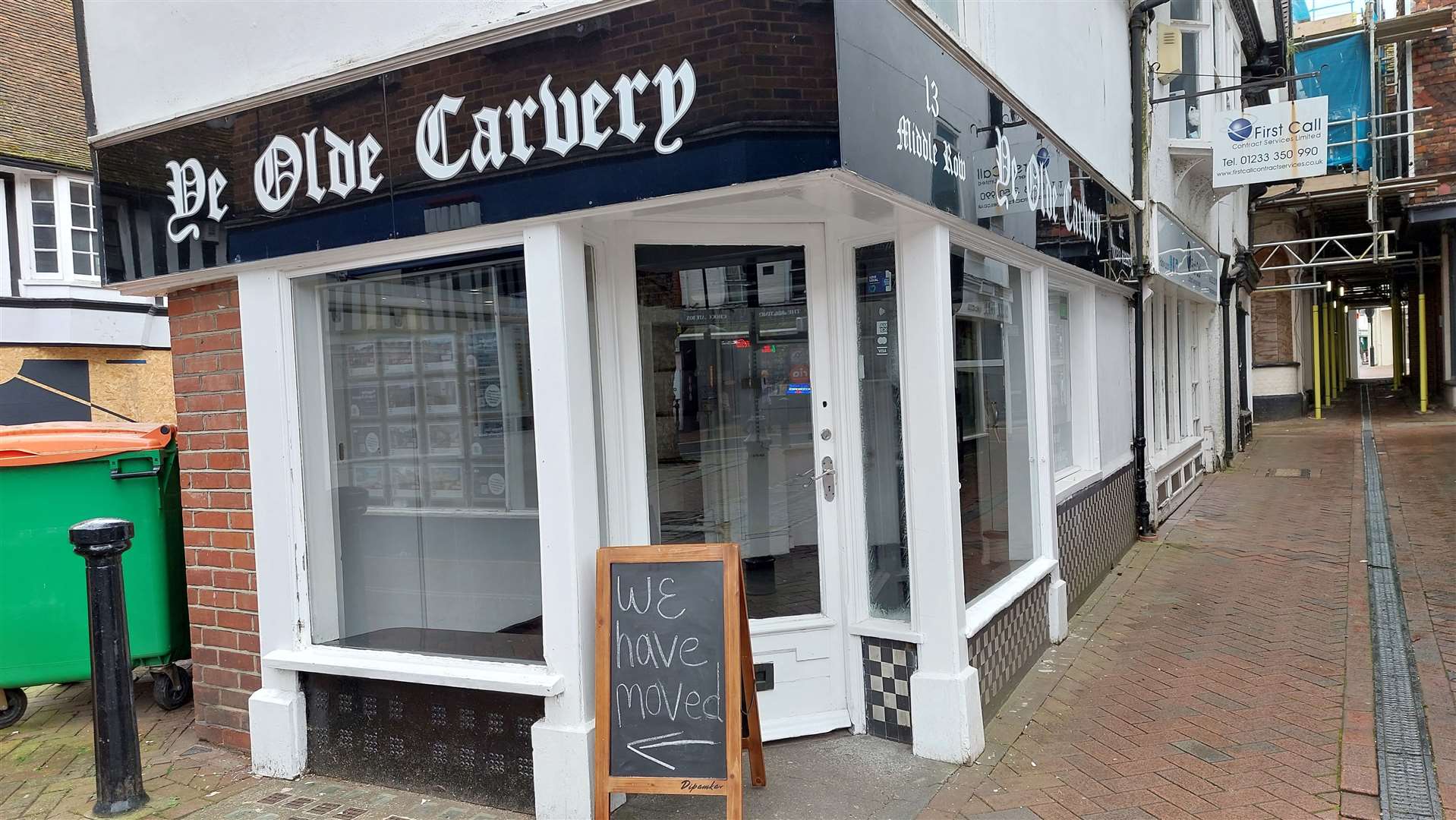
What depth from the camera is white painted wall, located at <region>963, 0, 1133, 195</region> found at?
196 inches

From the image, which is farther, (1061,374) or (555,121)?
(1061,374)

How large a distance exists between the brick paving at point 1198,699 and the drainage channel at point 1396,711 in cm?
8

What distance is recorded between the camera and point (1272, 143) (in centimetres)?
959

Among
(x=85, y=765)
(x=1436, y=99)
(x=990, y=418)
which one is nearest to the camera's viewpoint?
(x=85, y=765)

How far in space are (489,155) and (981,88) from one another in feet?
7.62

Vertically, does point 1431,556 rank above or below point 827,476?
below

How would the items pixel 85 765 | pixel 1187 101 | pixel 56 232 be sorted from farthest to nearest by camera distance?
pixel 56 232, pixel 1187 101, pixel 85 765

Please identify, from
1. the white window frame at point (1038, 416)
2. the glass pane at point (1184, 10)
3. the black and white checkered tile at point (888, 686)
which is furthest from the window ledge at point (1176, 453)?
the black and white checkered tile at point (888, 686)

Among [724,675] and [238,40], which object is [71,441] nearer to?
[238,40]

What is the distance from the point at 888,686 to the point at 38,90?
1804cm

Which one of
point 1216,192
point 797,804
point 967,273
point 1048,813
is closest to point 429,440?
point 797,804

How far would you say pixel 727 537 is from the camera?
14.7 ft

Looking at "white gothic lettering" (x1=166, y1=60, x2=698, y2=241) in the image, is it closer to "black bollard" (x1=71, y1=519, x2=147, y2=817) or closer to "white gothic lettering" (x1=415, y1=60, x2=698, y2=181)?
"white gothic lettering" (x1=415, y1=60, x2=698, y2=181)

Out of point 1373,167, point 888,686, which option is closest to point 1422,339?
point 1373,167
